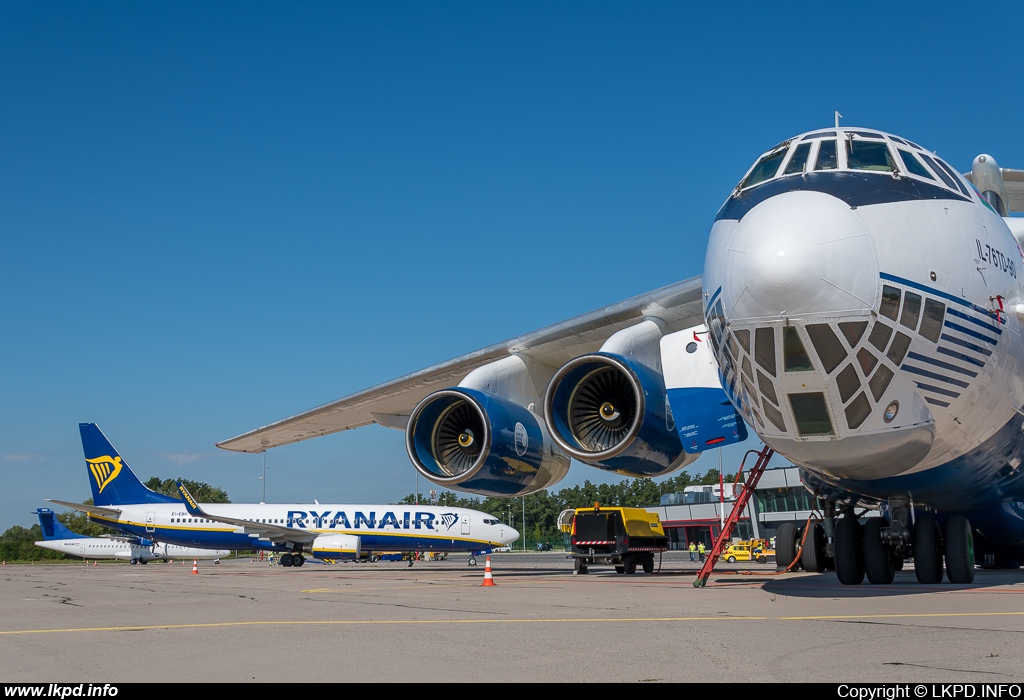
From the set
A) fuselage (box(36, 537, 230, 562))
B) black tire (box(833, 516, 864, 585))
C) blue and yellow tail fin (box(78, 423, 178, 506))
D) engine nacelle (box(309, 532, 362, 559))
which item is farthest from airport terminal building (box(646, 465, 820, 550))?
black tire (box(833, 516, 864, 585))

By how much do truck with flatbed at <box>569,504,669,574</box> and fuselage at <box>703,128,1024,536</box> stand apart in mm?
12233

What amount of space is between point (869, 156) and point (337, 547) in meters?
30.3

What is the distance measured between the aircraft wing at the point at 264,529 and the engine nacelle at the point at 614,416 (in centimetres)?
2693

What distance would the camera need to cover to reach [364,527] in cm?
3644

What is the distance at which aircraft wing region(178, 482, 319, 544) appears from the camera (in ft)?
119

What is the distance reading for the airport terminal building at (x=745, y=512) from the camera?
5359 centimetres

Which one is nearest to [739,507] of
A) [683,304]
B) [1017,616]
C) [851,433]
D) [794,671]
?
[683,304]

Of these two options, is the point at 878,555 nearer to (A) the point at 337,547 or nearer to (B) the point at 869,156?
(B) the point at 869,156

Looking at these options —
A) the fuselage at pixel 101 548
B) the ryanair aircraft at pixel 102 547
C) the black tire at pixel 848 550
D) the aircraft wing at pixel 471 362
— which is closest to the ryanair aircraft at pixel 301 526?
the ryanair aircraft at pixel 102 547

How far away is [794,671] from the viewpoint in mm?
4352

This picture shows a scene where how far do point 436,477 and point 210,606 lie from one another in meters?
3.73

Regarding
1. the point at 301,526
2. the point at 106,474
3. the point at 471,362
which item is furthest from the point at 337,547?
the point at 471,362

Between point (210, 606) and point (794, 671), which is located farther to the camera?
point (210, 606)

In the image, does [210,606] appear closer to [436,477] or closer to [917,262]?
[436,477]
